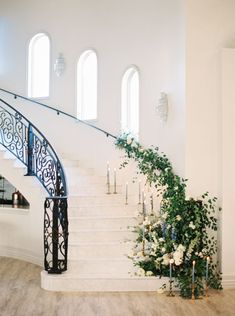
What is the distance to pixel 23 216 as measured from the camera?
26.9 feet

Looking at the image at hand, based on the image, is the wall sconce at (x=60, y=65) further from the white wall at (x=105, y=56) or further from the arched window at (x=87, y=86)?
the arched window at (x=87, y=86)

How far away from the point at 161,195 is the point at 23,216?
274 centimetres

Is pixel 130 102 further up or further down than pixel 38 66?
further down

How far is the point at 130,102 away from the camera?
9102 millimetres

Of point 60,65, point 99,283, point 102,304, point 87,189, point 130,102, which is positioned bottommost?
point 102,304

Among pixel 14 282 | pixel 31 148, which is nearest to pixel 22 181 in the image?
pixel 31 148

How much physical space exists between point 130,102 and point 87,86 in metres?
1.40

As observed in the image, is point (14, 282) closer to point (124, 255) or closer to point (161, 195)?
point (124, 255)

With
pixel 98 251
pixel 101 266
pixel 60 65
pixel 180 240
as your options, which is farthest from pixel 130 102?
pixel 101 266

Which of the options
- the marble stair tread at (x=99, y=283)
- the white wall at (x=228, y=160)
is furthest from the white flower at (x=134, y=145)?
the marble stair tread at (x=99, y=283)

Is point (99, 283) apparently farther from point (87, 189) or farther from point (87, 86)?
point (87, 86)

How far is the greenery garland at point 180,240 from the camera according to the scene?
233 inches

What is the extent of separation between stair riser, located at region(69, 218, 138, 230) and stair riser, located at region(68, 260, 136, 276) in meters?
0.76

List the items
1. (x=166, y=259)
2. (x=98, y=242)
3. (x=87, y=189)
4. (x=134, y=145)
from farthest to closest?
1. (x=134, y=145)
2. (x=87, y=189)
3. (x=98, y=242)
4. (x=166, y=259)
